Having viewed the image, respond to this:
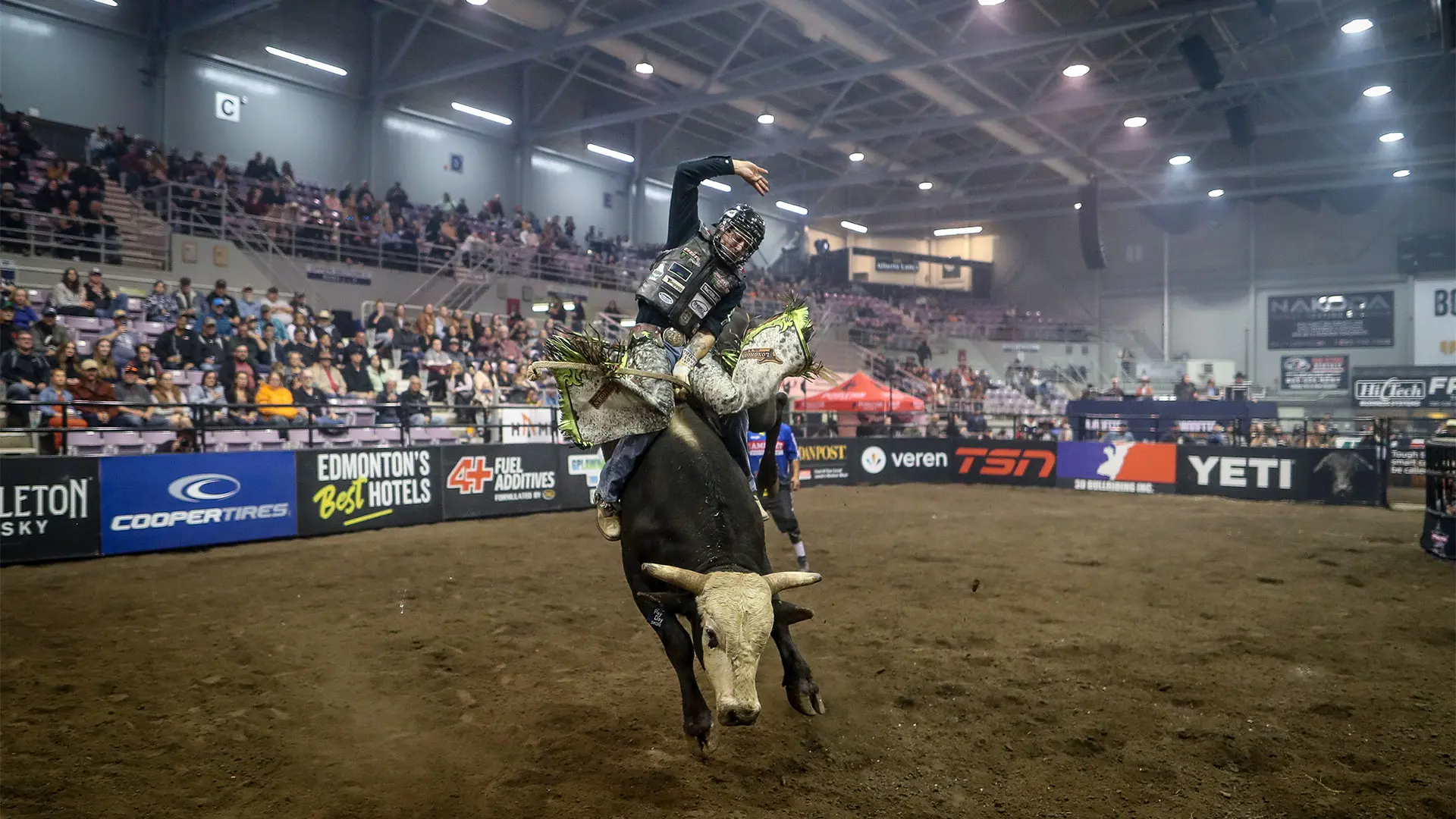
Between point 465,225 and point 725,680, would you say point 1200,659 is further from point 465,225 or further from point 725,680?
point 465,225

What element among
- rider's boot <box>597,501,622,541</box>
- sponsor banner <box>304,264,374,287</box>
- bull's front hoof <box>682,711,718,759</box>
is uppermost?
sponsor banner <box>304,264,374,287</box>

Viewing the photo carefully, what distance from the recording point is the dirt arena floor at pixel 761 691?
3975mm

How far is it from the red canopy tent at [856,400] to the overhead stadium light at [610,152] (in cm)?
1610

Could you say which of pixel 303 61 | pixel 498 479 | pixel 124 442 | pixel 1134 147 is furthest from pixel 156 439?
pixel 1134 147

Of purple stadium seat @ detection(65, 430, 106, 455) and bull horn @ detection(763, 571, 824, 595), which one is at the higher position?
purple stadium seat @ detection(65, 430, 106, 455)

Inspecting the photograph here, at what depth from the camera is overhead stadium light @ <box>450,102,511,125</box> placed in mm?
27859

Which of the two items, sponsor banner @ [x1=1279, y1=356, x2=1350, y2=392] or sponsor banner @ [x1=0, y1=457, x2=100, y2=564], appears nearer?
sponsor banner @ [x1=0, y1=457, x2=100, y2=564]

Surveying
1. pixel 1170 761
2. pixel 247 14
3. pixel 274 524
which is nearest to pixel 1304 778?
pixel 1170 761

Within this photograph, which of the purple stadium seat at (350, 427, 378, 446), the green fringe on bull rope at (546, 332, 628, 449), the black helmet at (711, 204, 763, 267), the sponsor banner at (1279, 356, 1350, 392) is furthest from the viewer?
the sponsor banner at (1279, 356, 1350, 392)

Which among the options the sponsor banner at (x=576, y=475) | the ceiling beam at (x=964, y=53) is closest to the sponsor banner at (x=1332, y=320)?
the ceiling beam at (x=964, y=53)

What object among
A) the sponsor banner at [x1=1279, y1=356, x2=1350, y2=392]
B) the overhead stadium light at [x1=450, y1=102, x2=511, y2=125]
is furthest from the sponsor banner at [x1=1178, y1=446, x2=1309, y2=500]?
the overhead stadium light at [x1=450, y1=102, x2=511, y2=125]

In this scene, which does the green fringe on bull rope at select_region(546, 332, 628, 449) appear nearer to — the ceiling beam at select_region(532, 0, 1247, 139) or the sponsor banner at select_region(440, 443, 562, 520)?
the sponsor banner at select_region(440, 443, 562, 520)

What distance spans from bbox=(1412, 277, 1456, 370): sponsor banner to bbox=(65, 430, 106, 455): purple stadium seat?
40956 mm

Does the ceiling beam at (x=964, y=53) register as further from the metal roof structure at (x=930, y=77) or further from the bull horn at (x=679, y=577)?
the bull horn at (x=679, y=577)
